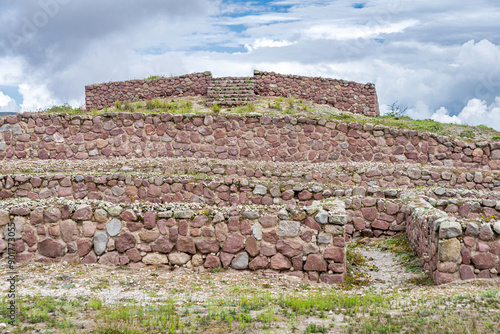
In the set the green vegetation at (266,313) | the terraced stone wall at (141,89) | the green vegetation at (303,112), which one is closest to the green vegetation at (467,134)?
the green vegetation at (303,112)

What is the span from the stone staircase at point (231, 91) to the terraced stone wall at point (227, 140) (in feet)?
15.0

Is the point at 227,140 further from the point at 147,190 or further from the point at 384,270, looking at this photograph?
the point at 384,270

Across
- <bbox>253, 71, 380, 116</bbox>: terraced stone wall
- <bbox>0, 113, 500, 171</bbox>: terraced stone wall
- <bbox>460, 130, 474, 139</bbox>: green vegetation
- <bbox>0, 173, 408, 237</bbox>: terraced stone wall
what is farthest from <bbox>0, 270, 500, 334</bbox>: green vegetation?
<bbox>253, 71, 380, 116</bbox>: terraced stone wall

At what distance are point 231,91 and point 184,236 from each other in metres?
15.9

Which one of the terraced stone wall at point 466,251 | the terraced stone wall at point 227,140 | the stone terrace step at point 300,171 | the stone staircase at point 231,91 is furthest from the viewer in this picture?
the stone staircase at point 231,91

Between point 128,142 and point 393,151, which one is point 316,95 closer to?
point 393,151

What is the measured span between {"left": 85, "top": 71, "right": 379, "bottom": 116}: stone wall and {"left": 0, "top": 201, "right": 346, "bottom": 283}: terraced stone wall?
16.9m

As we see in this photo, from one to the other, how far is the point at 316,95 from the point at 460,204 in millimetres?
14682

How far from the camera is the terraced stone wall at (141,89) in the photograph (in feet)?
80.8

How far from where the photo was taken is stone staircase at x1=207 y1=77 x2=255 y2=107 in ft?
→ 71.1

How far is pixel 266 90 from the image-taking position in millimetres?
24453

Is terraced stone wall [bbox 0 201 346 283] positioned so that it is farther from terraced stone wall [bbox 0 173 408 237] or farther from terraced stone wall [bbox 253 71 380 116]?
terraced stone wall [bbox 253 71 380 116]

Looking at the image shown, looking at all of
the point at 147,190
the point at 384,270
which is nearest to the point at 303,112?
the point at 147,190

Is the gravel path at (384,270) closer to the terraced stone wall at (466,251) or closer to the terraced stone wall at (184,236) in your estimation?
the terraced stone wall at (466,251)
